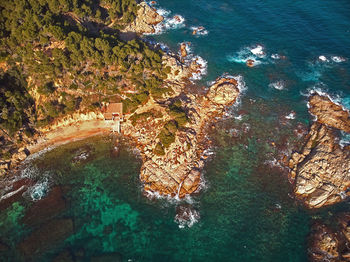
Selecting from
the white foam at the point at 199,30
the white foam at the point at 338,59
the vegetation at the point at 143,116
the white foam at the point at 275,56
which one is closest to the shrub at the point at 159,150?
the vegetation at the point at 143,116

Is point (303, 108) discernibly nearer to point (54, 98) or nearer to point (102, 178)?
point (102, 178)

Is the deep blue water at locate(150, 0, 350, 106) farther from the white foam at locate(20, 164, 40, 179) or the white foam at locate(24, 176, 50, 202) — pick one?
the white foam at locate(20, 164, 40, 179)

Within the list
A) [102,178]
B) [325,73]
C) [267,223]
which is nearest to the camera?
[267,223]

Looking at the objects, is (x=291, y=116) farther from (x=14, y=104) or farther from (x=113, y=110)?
Answer: (x=14, y=104)

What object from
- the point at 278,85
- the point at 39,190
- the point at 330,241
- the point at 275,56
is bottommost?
the point at 39,190

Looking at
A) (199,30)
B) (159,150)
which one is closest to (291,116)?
(159,150)

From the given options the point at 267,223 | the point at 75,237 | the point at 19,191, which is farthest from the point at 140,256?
the point at 19,191

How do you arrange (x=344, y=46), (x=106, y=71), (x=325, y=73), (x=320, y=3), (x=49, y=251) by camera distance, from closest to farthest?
(x=49, y=251)
(x=106, y=71)
(x=325, y=73)
(x=344, y=46)
(x=320, y=3)
